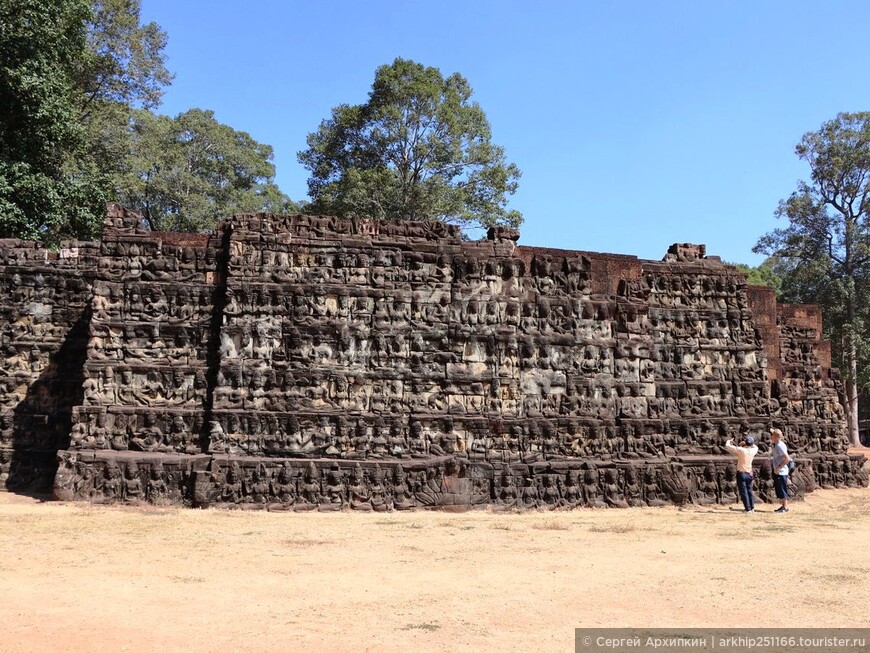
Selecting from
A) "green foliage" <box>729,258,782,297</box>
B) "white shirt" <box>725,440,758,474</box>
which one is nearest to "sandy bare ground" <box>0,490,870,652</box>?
"white shirt" <box>725,440,758,474</box>

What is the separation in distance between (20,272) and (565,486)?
10.8 m

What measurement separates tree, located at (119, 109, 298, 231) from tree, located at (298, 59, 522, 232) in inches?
259

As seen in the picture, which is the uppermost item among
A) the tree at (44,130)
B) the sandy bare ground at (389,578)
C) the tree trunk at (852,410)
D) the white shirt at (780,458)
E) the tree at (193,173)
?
the tree at (193,173)

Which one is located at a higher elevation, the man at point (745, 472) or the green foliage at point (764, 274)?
the green foliage at point (764, 274)

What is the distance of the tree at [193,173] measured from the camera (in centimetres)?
2920

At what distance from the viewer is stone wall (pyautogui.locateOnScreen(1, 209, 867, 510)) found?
1205 cm

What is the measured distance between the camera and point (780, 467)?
13242 mm

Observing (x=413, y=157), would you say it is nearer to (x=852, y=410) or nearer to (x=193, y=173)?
(x=193, y=173)

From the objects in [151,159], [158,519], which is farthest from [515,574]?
[151,159]

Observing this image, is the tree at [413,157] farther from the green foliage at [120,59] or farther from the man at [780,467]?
the man at [780,467]

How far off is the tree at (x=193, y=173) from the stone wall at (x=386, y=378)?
14311mm

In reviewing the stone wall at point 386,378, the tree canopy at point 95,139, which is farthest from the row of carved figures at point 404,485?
the tree canopy at point 95,139

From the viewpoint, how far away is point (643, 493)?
43.6ft

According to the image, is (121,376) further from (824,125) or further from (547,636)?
(824,125)
